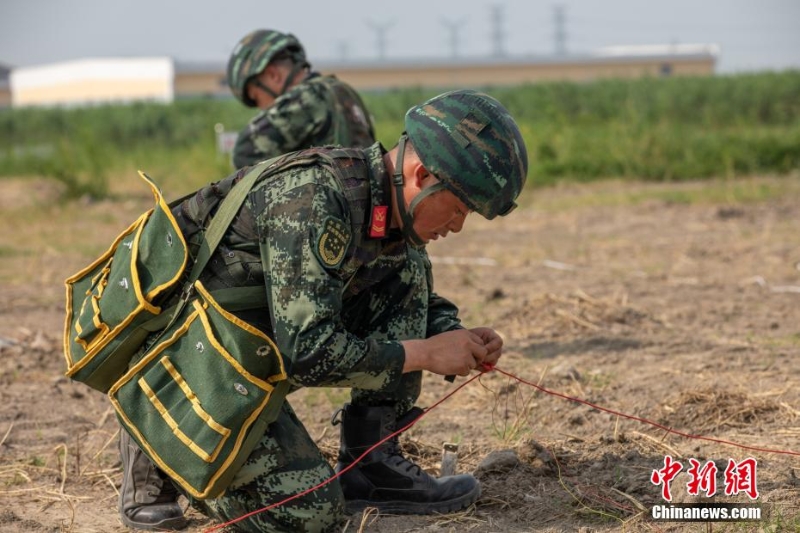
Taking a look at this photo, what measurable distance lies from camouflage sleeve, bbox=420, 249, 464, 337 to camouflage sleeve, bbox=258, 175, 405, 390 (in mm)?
587

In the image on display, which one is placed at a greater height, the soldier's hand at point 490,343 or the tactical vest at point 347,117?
the tactical vest at point 347,117

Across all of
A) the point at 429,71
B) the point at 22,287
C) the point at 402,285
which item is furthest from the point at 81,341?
the point at 429,71

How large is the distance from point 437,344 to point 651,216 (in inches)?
311

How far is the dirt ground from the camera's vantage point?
3.38 metres

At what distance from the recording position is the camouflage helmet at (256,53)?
17.1 feet

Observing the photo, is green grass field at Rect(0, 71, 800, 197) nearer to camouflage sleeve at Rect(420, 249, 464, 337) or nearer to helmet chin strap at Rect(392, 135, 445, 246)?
camouflage sleeve at Rect(420, 249, 464, 337)

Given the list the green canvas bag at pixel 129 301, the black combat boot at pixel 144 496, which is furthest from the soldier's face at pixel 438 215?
the black combat boot at pixel 144 496

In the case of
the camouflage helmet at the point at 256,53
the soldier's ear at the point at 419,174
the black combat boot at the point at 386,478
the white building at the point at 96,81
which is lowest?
the white building at the point at 96,81

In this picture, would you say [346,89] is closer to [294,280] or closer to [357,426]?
[357,426]

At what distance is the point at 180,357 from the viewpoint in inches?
118

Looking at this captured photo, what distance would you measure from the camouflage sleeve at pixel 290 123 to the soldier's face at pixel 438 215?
226 cm

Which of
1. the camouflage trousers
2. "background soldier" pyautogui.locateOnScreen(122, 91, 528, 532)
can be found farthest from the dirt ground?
"background soldier" pyautogui.locateOnScreen(122, 91, 528, 532)

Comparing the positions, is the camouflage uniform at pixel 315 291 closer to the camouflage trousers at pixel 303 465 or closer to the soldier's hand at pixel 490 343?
the camouflage trousers at pixel 303 465

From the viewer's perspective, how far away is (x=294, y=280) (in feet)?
9.11
